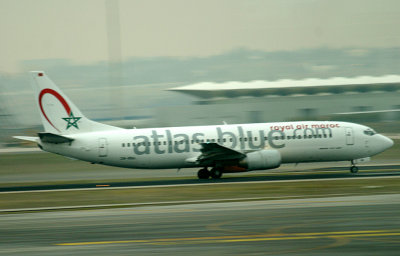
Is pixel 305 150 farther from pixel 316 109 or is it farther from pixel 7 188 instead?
pixel 316 109

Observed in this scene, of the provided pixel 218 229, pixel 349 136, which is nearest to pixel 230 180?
pixel 349 136

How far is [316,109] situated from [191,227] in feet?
212

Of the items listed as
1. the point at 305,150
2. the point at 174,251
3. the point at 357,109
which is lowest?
the point at 174,251

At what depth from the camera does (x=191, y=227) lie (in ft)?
54.8

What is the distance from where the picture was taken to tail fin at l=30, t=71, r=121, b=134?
1330 inches

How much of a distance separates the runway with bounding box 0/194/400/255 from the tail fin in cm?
1281

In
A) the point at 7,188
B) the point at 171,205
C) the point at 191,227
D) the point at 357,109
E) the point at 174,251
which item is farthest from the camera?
the point at 357,109

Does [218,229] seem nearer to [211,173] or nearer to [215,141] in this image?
[211,173]

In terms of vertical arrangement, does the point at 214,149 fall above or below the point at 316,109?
below

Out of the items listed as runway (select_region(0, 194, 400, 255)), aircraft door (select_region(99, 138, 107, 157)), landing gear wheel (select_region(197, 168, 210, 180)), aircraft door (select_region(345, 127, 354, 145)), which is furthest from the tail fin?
aircraft door (select_region(345, 127, 354, 145))

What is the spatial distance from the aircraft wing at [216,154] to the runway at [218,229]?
10645mm

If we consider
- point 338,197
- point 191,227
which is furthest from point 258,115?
point 191,227

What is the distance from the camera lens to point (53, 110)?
33.8 metres

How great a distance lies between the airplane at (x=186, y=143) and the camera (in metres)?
33.2
